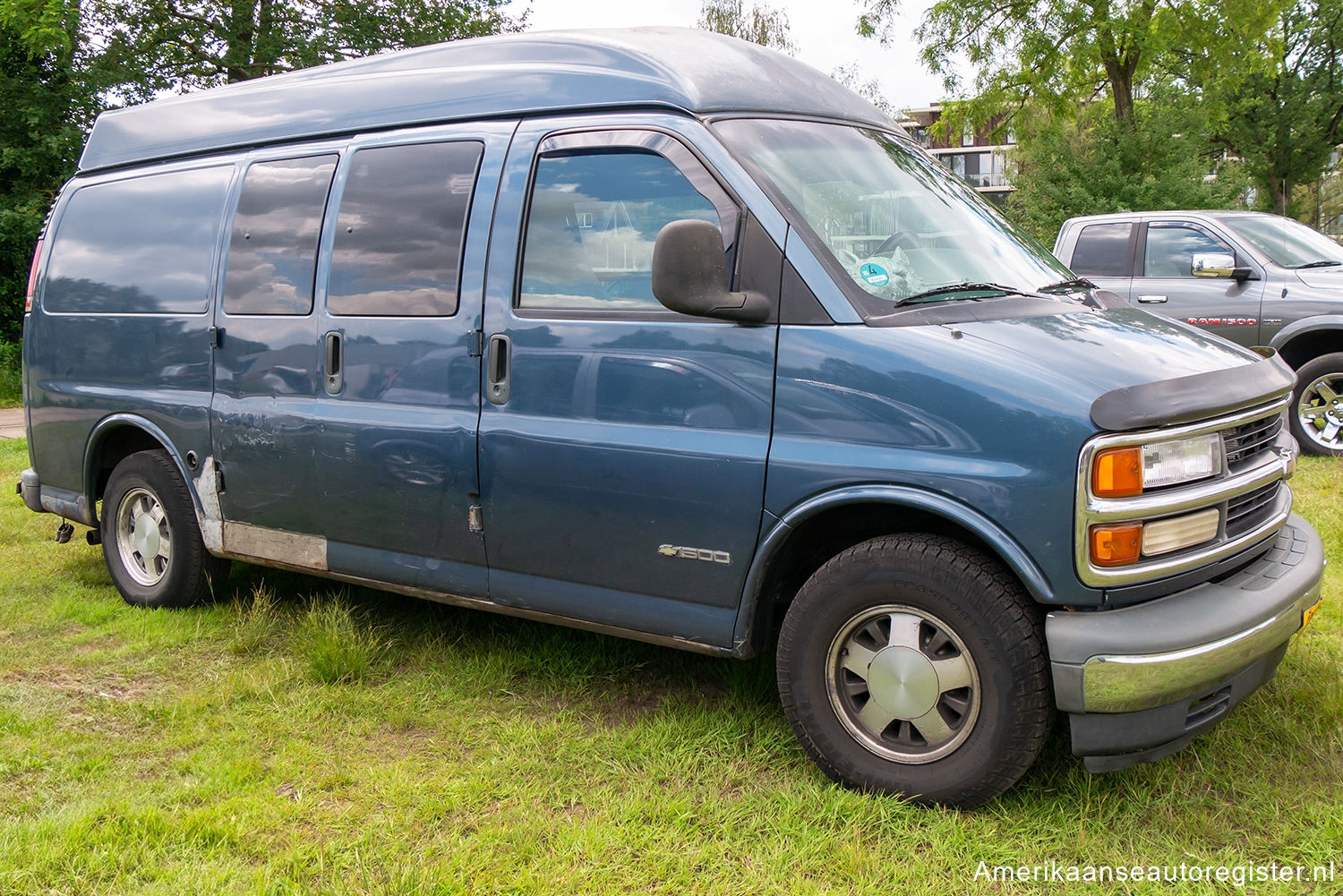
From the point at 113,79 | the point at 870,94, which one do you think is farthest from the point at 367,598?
the point at 870,94

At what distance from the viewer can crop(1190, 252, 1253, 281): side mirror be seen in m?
8.72

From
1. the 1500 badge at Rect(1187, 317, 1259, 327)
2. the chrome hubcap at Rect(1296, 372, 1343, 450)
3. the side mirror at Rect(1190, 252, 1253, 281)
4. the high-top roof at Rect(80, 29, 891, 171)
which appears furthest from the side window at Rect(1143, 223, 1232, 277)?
the high-top roof at Rect(80, 29, 891, 171)

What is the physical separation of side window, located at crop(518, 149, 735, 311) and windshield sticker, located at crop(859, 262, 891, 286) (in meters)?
0.49

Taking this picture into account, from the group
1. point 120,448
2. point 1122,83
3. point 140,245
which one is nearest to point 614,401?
point 140,245

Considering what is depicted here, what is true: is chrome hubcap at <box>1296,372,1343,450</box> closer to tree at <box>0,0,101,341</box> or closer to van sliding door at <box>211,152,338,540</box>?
van sliding door at <box>211,152,338,540</box>

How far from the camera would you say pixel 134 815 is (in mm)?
3340

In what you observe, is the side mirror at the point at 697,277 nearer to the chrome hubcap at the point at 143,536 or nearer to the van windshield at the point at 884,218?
the van windshield at the point at 884,218

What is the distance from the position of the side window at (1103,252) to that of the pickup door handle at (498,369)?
6868 millimetres

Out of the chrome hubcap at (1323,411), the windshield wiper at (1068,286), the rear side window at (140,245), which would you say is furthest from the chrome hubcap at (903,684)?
the chrome hubcap at (1323,411)

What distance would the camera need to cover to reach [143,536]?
18.4ft

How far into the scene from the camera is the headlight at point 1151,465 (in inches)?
115

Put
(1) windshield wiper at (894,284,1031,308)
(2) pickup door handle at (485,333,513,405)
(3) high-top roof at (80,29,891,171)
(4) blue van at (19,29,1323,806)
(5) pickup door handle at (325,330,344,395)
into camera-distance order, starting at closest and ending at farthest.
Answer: (4) blue van at (19,29,1323,806), (1) windshield wiper at (894,284,1031,308), (3) high-top roof at (80,29,891,171), (2) pickup door handle at (485,333,513,405), (5) pickup door handle at (325,330,344,395)

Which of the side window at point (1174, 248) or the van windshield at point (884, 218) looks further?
the side window at point (1174, 248)

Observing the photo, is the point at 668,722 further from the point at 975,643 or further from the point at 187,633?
the point at 187,633
